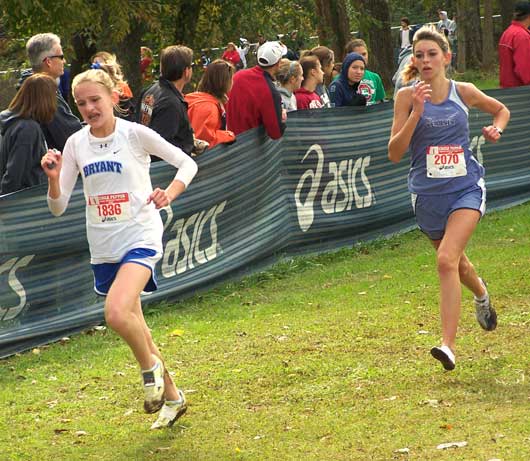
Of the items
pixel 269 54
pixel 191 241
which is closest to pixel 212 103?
pixel 269 54

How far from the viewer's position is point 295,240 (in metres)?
12.0

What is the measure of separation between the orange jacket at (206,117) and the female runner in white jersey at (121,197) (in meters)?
3.99

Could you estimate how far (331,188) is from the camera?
12586 mm

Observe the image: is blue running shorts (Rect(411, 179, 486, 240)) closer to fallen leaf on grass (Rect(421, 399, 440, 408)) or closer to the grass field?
the grass field

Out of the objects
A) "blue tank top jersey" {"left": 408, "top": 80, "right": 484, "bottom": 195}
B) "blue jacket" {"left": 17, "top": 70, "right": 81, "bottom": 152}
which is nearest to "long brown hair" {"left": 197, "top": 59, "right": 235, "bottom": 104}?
"blue jacket" {"left": 17, "top": 70, "right": 81, "bottom": 152}

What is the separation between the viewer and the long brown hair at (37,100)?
887 centimetres

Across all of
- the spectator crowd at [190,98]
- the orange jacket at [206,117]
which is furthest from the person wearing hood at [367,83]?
the orange jacket at [206,117]

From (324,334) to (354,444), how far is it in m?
2.64

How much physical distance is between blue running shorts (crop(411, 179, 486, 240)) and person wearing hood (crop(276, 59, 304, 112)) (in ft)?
15.8

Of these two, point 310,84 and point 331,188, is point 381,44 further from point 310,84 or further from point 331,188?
point 331,188

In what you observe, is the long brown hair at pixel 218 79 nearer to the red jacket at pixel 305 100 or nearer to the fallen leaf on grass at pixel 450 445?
the red jacket at pixel 305 100

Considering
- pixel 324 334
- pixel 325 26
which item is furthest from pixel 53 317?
pixel 325 26

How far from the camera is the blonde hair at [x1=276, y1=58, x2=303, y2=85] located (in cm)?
1232

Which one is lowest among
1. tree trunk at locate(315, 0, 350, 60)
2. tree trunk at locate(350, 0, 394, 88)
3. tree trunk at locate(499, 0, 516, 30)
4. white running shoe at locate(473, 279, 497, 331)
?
tree trunk at locate(499, 0, 516, 30)
